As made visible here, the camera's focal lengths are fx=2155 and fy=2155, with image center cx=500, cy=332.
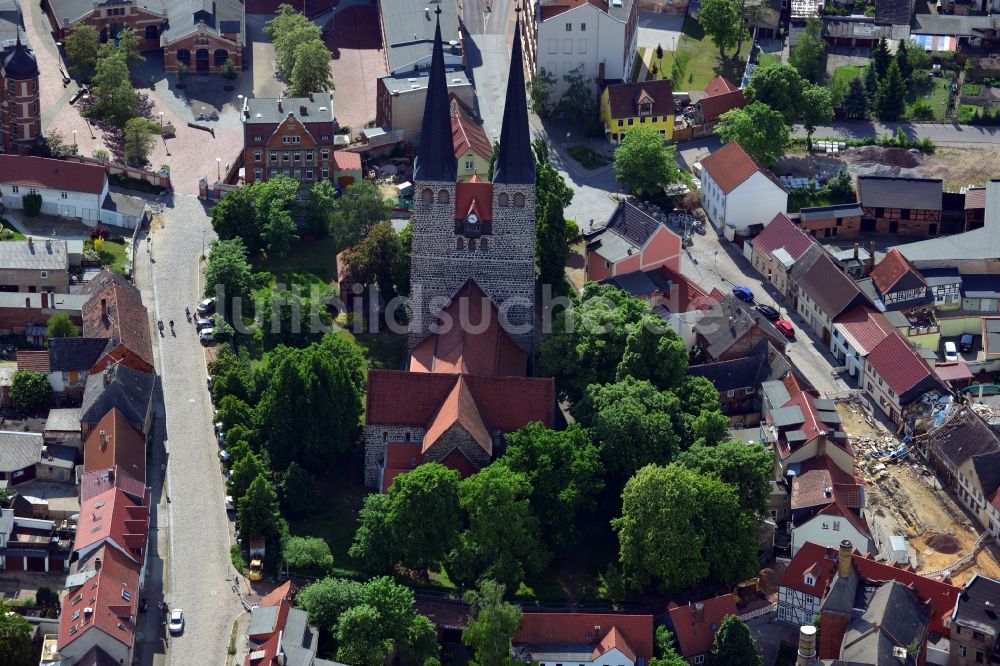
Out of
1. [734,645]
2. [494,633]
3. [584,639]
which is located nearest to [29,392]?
[494,633]

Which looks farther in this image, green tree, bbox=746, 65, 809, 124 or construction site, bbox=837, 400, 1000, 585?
green tree, bbox=746, 65, 809, 124

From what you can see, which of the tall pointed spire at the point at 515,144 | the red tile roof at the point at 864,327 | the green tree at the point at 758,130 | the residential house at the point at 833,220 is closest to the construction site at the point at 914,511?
the red tile roof at the point at 864,327

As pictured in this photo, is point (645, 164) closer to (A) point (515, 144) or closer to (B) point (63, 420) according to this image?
(A) point (515, 144)

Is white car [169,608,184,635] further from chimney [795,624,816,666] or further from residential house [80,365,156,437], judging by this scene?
chimney [795,624,816,666]

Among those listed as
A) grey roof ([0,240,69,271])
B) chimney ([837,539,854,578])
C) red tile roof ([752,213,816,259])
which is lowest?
chimney ([837,539,854,578])

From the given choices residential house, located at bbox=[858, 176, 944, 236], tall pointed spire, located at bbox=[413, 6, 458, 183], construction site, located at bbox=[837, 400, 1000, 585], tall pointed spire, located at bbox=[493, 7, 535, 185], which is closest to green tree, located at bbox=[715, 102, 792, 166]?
residential house, located at bbox=[858, 176, 944, 236]

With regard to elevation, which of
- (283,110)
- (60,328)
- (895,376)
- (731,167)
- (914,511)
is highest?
(283,110)

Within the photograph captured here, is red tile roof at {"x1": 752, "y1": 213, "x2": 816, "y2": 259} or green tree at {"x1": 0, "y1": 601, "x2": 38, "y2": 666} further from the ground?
red tile roof at {"x1": 752, "y1": 213, "x2": 816, "y2": 259}
